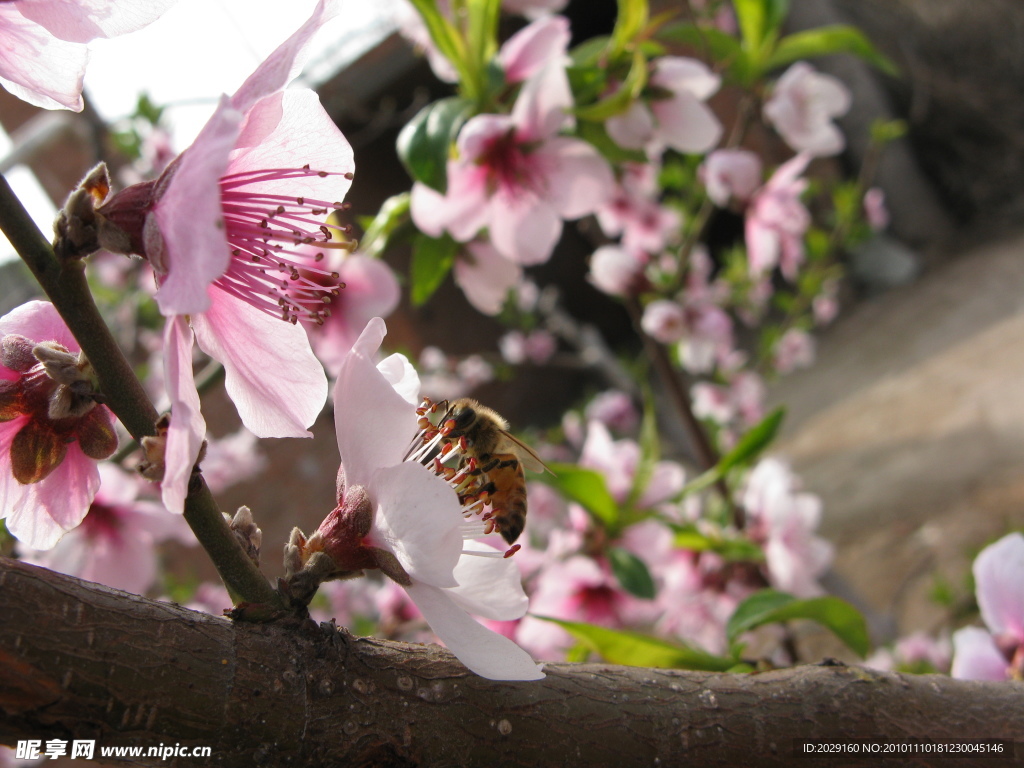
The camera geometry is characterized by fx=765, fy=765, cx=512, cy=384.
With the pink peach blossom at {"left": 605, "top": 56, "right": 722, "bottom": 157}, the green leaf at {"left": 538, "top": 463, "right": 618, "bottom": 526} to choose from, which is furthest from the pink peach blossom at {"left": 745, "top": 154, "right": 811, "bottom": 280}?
the green leaf at {"left": 538, "top": 463, "right": 618, "bottom": 526}

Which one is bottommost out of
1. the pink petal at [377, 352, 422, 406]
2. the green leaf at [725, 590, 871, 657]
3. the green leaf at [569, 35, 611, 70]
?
the green leaf at [725, 590, 871, 657]

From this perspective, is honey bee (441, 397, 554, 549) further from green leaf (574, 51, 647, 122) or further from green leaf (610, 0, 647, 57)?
green leaf (610, 0, 647, 57)

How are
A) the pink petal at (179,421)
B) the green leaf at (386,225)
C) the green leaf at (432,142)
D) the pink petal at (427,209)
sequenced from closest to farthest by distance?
the pink petal at (179,421)
the green leaf at (432,142)
the pink petal at (427,209)
the green leaf at (386,225)

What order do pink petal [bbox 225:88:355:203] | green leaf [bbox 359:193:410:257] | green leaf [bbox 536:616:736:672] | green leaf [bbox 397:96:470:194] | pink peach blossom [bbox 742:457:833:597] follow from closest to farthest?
1. pink petal [bbox 225:88:355:203]
2. green leaf [bbox 536:616:736:672]
3. green leaf [bbox 397:96:470:194]
4. green leaf [bbox 359:193:410:257]
5. pink peach blossom [bbox 742:457:833:597]

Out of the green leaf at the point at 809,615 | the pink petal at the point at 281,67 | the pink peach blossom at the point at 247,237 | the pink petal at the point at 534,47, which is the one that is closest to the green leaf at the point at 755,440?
the green leaf at the point at 809,615

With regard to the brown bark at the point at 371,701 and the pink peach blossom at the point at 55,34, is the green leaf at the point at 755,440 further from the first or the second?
the pink peach blossom at the point at 55,34

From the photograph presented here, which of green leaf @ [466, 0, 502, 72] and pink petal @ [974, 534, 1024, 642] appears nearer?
pink petal @ [974, 534, 1024, 642]

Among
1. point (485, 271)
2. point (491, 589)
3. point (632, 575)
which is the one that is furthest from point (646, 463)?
point (491, 589)
